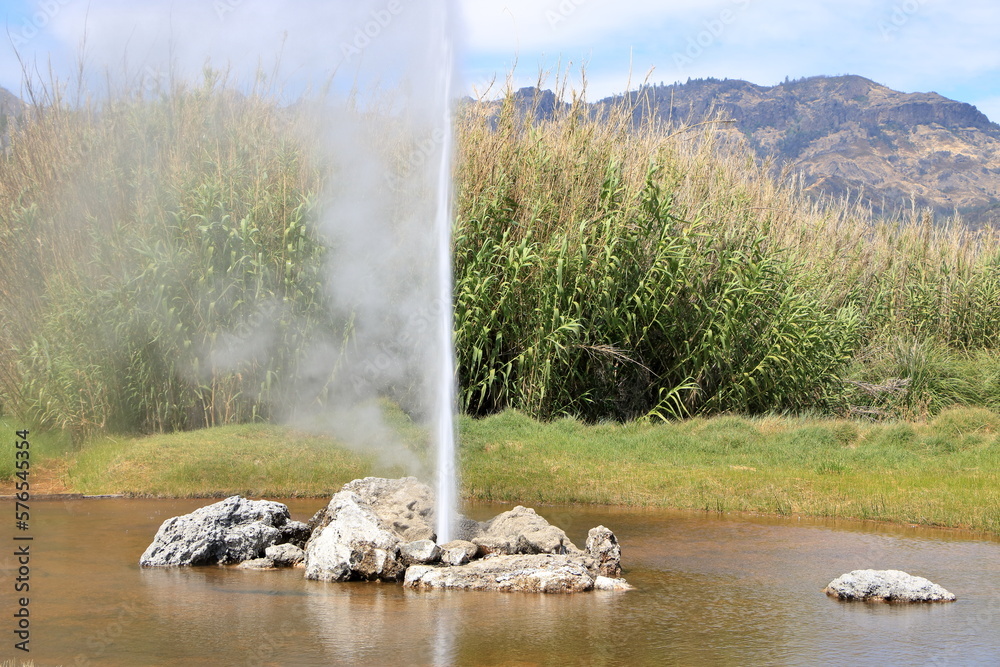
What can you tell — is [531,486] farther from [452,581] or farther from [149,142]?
[149,142]

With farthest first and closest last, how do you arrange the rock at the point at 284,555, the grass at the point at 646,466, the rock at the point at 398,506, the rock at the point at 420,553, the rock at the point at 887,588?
the grass at the point at 646,466, the rock at the point at 398,506, the rock at the point at 284,555, the rock at the point at 420,553, the rock at the point at 887,588

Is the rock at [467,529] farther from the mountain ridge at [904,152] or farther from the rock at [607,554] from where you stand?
A: the mountain ridge at [904,152]

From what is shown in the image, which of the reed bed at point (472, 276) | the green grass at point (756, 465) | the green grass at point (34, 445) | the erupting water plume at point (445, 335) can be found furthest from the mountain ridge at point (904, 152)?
the erupting water plume at point (445, 335)

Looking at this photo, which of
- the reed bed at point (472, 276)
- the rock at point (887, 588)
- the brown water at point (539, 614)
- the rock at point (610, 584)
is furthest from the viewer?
the reed bed at point (472, 276)

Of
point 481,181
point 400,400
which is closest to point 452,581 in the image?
point 400,400

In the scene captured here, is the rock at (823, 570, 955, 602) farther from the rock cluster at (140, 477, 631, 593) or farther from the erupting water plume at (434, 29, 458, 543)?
the erupting water plume at (434, 29, 458, 543)

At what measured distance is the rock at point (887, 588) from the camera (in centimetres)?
622

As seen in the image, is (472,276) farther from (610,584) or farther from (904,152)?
(904,152)

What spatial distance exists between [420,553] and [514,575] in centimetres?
73

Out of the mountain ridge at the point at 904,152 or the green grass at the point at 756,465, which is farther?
the mountain ridge at the point at 904,152

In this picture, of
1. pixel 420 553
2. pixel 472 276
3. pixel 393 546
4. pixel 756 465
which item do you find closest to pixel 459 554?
pixel 420 553

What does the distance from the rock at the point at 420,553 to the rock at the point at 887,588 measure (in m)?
2.67

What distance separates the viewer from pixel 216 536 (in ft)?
24.0

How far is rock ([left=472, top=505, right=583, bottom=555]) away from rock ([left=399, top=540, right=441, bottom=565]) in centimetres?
41
